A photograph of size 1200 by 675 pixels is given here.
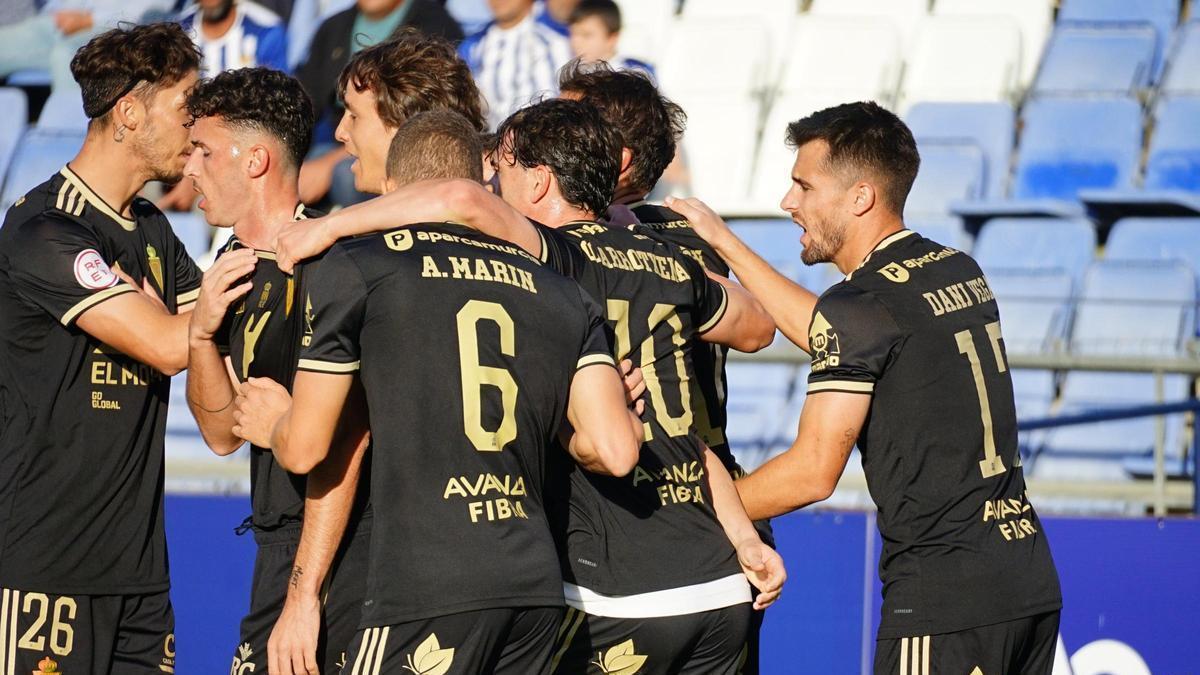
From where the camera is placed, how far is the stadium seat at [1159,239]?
9844 millimetres

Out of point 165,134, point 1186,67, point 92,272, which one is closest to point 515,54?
point 1186,67

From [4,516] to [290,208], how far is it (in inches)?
53.5

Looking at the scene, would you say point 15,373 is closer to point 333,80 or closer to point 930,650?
point 930,650

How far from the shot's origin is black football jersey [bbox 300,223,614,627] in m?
3.41

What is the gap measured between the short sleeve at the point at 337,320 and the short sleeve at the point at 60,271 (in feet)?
3.97

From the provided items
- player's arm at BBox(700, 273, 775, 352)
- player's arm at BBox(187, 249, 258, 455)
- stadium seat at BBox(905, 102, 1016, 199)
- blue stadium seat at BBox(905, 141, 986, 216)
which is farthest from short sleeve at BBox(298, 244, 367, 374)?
stadium seat at BBox(905, 102, 1016, 199)

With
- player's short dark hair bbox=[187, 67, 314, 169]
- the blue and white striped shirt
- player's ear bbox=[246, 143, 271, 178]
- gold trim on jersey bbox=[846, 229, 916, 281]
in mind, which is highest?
the blue and white striped shirt

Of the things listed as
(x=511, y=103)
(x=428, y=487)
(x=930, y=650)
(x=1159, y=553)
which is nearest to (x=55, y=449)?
(x=428, y=487)

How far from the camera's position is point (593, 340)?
3689mm

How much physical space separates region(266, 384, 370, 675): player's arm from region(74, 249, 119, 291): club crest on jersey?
3.49 feet

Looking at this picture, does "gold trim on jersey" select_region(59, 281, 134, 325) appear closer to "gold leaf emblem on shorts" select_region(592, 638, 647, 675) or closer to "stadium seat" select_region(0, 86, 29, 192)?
"gold leaf emblem on shorts" select_region(592, 638, 647, 675)

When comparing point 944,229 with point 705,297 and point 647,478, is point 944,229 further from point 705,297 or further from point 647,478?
point 647,478

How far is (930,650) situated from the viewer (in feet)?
13.8

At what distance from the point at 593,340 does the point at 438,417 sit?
49cm
